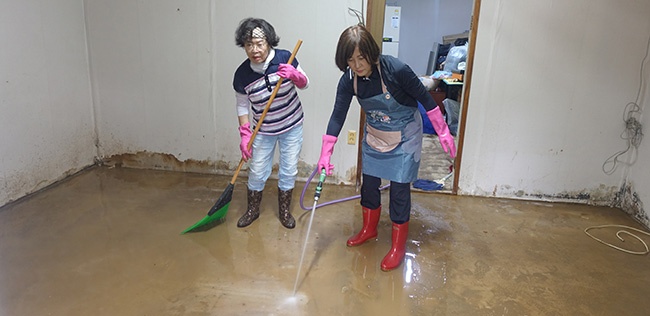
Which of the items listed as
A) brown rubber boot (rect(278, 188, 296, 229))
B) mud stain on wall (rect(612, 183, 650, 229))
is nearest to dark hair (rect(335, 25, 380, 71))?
brown rubber boot (rect(278, 188, 296, 229))

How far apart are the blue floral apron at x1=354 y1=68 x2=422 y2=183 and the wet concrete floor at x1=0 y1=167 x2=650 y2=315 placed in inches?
20.1

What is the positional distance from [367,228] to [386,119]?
695 millimetres

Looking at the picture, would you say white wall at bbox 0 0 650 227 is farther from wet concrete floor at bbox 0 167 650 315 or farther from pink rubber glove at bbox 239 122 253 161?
pink rubber glove at bbox 239 122 253 161

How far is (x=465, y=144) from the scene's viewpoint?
327 cm

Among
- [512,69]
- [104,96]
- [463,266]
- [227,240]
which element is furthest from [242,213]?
[512,69]

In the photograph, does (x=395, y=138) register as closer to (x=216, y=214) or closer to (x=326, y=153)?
(x=326, y=153)

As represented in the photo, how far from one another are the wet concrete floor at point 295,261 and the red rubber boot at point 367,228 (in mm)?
44

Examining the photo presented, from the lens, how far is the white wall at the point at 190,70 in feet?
10.7

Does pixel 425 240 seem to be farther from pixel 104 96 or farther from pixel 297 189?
Answer: pixel 104 96

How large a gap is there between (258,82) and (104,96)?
6.02 feet

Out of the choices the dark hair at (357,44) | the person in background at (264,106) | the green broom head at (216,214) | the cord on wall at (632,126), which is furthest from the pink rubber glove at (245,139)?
the cord on wall at (632,126)

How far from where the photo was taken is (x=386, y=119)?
2.17m

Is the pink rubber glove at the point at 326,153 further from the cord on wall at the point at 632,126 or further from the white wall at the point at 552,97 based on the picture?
the cord on wall at the point at 632,126

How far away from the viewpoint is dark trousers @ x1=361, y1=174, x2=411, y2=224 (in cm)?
224
